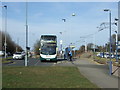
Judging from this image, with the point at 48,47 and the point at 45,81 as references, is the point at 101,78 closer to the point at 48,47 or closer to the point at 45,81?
the point at 45,81

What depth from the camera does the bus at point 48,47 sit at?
35344 mm

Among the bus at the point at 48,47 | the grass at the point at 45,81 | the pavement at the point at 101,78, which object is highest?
the bus at the point at 48,47

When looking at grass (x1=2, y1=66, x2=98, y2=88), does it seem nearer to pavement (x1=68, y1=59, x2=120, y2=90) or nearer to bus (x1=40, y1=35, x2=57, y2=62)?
pavement (x1=68, y1=59, x2=120, y2=90)

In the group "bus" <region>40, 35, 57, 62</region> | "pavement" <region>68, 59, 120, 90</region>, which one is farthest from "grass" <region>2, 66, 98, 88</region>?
"bus" <region>40, 35, 57, 62</region>

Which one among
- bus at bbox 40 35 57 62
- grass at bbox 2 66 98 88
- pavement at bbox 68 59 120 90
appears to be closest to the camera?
grass at bbox 2 66 98 88

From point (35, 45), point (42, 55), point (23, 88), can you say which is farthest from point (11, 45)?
point (23, 88)

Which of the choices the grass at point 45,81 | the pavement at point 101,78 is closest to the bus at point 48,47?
the pavement at point 101,78

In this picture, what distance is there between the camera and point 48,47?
35.4 meters

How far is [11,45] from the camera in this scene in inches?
3691

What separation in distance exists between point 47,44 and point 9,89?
84.3 ft

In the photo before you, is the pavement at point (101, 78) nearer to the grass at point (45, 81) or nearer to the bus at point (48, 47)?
the grass at point (45, 81)

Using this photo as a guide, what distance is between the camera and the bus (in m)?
35.3

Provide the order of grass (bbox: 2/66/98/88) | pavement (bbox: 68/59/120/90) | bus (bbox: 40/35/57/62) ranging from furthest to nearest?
1. bus (bbox: 40/35/57/62)
2. pavement (bbox: 68/59/120/90)
3. grass (bbox: 2/66/98/88)

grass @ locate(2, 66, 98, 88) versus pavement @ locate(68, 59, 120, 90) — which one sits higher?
grass @ locate(2, 66, 98, 88)
